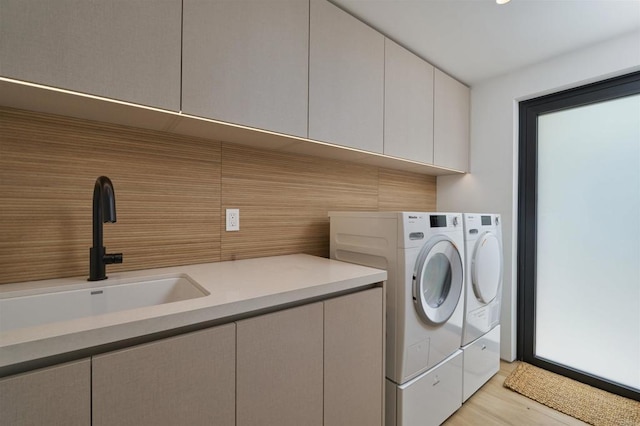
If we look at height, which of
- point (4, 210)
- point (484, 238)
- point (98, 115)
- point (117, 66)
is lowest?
point (484, 238)

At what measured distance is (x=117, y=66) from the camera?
95 centimetres

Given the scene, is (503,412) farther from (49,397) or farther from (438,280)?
(49,397)

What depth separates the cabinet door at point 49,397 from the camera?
1.84 ft

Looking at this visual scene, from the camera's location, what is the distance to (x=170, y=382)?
73 centimetres

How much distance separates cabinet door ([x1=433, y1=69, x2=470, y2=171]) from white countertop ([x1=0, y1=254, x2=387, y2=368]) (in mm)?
1464

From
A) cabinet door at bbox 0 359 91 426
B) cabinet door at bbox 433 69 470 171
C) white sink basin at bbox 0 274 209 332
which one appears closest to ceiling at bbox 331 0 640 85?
cabinet door at bbox 433 69 470 171

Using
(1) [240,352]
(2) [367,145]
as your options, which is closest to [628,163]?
(2) [367,145]

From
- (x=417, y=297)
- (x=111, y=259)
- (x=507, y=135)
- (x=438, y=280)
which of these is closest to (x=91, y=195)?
(x=111, y=259)

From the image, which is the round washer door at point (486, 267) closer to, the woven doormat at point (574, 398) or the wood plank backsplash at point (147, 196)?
the woven doormat at point (574, 398)

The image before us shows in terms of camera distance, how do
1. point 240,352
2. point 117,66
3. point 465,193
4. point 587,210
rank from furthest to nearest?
point 465,193
point 587,210
point 117,66
point 240,352

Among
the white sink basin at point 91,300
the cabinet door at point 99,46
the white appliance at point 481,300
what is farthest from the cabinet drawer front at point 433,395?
the cabinet door at point 99,46

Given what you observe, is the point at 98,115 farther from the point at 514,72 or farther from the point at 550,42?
the point at 514,72

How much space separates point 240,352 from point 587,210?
8.38 feet

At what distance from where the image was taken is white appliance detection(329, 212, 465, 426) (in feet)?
4.44
